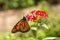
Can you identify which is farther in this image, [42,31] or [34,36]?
[42,31]

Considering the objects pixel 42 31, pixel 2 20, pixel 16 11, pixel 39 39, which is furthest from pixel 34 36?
pixel 16 11

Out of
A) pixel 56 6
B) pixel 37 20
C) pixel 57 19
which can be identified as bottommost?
pixel 56 6

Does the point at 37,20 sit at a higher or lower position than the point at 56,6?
higher

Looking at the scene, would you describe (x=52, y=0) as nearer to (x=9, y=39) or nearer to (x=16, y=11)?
(x=16, y=11)

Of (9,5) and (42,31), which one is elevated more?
(42,31)

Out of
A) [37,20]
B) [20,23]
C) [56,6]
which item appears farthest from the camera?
[56,6]

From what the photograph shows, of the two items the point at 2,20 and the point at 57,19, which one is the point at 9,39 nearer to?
the point at 57,19

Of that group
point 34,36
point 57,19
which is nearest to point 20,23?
point 34,36

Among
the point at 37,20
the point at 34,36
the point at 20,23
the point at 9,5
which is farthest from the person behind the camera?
the point at 9,5

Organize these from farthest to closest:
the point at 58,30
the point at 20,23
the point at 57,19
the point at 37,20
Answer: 1. the point at 57,19
2. the point at 58,30
3. the point at 37,20
4. the point at 20,23
